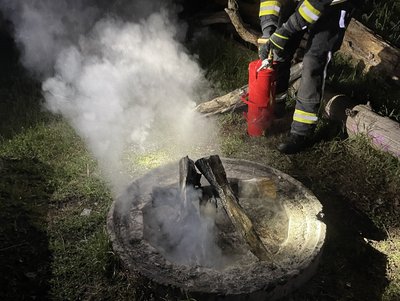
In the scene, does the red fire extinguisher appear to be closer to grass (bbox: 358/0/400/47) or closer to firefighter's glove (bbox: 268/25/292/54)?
firefighter's glove (bbox: 268/25/292/54)

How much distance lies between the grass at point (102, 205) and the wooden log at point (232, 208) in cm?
55

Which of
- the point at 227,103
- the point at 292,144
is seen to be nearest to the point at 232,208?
the point at 292,144

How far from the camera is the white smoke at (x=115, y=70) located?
18.5 feet

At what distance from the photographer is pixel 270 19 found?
5.02m

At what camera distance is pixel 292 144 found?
5.09 metres

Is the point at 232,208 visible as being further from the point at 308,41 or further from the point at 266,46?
the point at 308,41

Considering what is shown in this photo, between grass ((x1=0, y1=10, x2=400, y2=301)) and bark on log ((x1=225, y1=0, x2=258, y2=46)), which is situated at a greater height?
bark on log ((x1=225, y1=0, x2=258, y2=46))

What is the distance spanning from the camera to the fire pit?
9.49 feet

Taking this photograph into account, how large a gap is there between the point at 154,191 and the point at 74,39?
4425 millimetres

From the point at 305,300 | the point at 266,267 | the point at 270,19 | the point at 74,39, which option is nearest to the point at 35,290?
the point at 266,267

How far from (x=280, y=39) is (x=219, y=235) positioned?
247cm

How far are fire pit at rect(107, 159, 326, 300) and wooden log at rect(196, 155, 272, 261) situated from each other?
0.31ft

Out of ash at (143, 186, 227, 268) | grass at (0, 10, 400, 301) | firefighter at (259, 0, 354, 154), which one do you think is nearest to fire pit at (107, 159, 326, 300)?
ash at (143, 186, 227, 268)

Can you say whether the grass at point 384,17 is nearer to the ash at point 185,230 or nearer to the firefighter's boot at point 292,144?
the firefighter's boot at point 292,144
